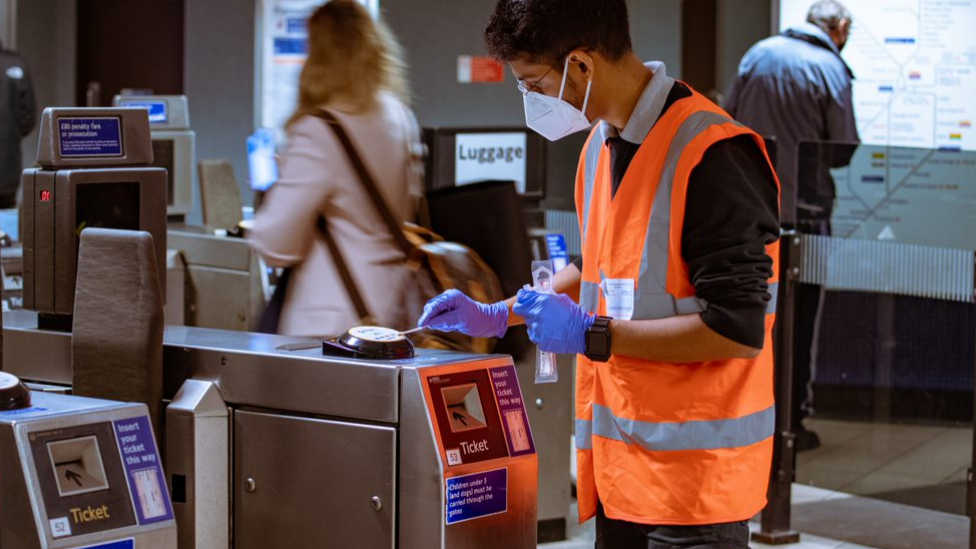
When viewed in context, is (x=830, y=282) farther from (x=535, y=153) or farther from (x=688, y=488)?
(x=688, y=488)

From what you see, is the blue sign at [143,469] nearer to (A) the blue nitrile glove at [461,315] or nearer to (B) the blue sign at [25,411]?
(B) the blue sign at [25,411]

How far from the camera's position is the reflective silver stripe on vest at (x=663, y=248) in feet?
7.36

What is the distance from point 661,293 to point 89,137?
123cm

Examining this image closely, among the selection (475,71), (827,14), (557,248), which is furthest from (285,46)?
(557,248)

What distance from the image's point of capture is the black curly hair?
7.52ft

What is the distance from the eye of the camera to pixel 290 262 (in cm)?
314

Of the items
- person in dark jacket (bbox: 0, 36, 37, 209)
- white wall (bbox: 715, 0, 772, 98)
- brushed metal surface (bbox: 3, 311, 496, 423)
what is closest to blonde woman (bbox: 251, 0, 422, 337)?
brushed metal surface (bbox: 3, 311, 496, 423)

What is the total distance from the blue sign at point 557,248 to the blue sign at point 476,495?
251 cm

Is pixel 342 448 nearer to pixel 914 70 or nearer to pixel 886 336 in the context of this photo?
pixel 886 336

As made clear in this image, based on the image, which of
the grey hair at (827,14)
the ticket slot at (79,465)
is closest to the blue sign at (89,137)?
the ticket slot at (79,465)

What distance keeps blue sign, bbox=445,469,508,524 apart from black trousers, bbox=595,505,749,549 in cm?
18

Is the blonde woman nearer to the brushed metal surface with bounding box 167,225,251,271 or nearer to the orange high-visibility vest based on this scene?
the orange high-visibility vest

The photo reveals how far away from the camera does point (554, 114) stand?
2.44 m

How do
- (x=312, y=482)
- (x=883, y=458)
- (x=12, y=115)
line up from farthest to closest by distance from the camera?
(x=12, y=115)
(x=883, y=458)
(x=312, y=482)
